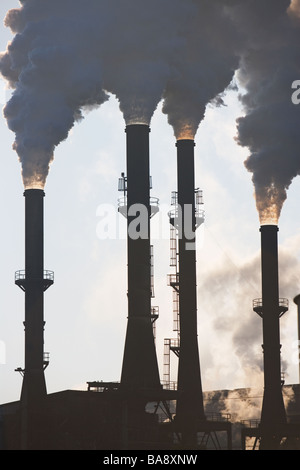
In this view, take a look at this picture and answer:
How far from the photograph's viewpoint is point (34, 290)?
62969 millimetres

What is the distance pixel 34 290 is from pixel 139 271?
537 cm

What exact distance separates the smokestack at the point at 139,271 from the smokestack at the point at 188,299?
4574 millimetres

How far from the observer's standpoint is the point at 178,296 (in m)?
71.6

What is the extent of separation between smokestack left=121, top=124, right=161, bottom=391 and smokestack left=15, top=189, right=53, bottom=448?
4228 millimetres

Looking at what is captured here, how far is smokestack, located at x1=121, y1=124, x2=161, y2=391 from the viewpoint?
63312 mm

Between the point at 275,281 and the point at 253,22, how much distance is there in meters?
14.2

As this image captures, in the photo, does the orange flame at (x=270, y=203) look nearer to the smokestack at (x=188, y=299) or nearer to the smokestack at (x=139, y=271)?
the smokestack at (x=188, y=299)

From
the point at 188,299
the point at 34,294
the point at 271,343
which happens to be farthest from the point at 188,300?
the point at 34,294

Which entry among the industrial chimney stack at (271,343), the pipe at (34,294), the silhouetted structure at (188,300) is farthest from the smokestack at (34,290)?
the industrial chimney stack at (271,343)

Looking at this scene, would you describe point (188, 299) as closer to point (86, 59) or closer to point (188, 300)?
point (188, 300)

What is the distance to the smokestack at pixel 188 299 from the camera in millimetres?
68562

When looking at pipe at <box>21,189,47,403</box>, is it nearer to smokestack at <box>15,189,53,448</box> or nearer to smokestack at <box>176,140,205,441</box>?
smokestack at <box>15,189,53,448</box>

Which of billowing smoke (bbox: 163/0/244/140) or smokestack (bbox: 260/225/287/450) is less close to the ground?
billowing smoke (bbox: 163/0/244/140)

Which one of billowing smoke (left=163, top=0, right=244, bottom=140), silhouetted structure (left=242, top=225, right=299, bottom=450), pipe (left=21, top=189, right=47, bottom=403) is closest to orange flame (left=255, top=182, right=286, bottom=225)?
silhouetted structure (left=242, top=225, right=299, bottom=450)
